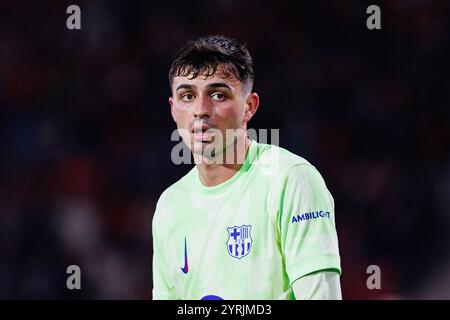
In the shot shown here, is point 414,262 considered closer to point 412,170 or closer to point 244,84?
point 412,170

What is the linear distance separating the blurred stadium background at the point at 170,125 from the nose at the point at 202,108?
2.56m

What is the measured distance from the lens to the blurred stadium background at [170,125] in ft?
21.5

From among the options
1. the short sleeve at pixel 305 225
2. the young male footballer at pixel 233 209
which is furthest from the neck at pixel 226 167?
the short sleeve at pixel 305 225

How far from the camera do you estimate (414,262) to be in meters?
6.47

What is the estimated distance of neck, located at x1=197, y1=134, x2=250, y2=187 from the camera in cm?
414

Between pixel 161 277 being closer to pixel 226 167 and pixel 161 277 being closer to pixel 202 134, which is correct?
pixel 226 167

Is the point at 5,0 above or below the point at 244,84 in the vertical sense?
above

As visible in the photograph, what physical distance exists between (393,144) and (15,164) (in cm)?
331

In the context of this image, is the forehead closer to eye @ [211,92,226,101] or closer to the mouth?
eye @ [211,92,226,101]

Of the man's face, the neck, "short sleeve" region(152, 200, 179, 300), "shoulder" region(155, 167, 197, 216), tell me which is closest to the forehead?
the man's face

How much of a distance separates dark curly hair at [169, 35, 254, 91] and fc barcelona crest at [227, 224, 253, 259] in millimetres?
814

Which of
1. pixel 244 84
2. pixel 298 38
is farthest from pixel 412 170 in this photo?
pixel 244 84
